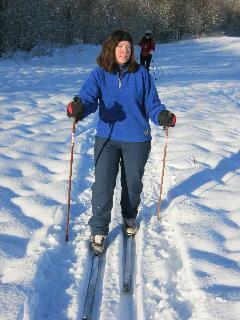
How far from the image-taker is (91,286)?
363 centimetres

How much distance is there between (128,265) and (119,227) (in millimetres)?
864

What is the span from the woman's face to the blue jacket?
0.43 feet

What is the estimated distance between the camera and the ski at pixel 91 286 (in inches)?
131

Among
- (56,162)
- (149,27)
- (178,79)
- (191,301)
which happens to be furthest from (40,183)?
(149,27)

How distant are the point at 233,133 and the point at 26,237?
5.51 m

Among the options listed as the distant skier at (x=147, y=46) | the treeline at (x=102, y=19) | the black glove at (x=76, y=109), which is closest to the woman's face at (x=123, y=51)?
the black glove at (x=76, y=109)

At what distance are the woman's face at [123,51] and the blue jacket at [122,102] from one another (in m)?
0.13

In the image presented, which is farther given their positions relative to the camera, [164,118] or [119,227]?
[119,227]

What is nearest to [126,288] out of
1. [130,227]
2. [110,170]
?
[130,227]

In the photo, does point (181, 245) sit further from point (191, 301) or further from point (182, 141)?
point (182, 141)

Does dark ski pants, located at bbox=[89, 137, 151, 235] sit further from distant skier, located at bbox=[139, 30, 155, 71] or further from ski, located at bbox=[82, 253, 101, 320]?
distant skier, located at bbox=[139, 30, 155, 71]

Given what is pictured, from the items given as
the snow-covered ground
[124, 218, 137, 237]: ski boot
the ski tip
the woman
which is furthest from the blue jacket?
the ski tip

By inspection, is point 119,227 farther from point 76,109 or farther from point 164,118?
point 76,109

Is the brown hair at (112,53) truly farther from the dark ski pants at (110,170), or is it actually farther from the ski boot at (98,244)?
the ski boot at (98,244)
